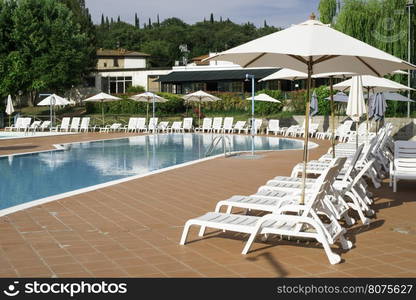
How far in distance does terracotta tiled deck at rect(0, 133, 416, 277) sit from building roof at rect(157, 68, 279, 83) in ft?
101

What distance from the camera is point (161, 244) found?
17.5 feet

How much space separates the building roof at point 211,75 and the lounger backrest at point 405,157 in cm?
2924

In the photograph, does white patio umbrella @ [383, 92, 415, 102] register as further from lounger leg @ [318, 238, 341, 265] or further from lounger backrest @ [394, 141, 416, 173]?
lounger leg @ [318, 238, 341, 265]

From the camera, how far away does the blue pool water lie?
35.1 ft

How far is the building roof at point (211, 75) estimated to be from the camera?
38.7 m

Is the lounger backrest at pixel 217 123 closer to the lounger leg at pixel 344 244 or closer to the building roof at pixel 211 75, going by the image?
the building roof at pixel 211 75

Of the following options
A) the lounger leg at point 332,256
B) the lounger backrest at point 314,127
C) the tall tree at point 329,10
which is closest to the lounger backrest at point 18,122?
the lounger backrest at point 314,127

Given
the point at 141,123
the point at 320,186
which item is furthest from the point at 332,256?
the point at 141,123

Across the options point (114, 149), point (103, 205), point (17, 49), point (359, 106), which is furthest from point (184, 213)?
point (17, 49)

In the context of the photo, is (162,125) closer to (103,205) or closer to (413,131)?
(413,131)

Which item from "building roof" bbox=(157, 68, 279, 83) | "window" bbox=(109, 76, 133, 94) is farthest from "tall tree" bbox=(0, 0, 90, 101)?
"window" bbox=(109, 76, 133, 94)

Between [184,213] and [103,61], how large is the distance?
59.8 m

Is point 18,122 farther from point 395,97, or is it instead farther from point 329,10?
point 395,97

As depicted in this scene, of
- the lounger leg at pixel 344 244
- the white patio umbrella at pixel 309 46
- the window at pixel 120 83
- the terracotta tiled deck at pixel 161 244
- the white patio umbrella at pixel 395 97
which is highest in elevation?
the window at pixel 120 83
